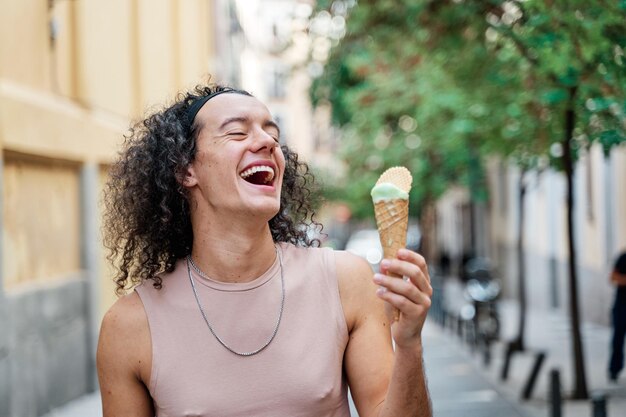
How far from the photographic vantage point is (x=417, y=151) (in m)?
29.9

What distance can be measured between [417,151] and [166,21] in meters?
11.4

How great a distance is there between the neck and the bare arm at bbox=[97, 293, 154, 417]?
A: 0.27 metres

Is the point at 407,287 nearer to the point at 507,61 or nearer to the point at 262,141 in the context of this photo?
the point at 262,141

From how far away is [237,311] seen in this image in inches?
122

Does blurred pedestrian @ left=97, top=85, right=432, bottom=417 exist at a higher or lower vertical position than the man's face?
lower

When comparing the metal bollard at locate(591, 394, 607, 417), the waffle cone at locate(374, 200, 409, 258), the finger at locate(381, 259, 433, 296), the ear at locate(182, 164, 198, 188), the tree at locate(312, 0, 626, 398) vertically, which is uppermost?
the tree at locate(312, 0, 626, 398)

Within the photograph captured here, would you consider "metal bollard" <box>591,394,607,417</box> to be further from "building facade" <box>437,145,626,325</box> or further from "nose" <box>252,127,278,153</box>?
"nose" <box>252,127,278,153</box>

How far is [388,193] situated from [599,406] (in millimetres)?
4658

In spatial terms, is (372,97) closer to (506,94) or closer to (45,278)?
(506,94)

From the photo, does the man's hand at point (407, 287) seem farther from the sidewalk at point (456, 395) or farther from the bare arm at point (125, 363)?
the sidewalk at point (456, 395)

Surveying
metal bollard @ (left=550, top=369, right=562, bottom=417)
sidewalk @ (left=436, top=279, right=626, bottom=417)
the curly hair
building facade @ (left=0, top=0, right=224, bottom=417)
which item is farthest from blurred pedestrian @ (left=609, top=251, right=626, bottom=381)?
the curly hair

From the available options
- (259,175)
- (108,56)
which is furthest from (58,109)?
(259,175)

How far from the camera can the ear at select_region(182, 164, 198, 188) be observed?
3.26m

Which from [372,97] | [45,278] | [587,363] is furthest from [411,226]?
[45,278]
